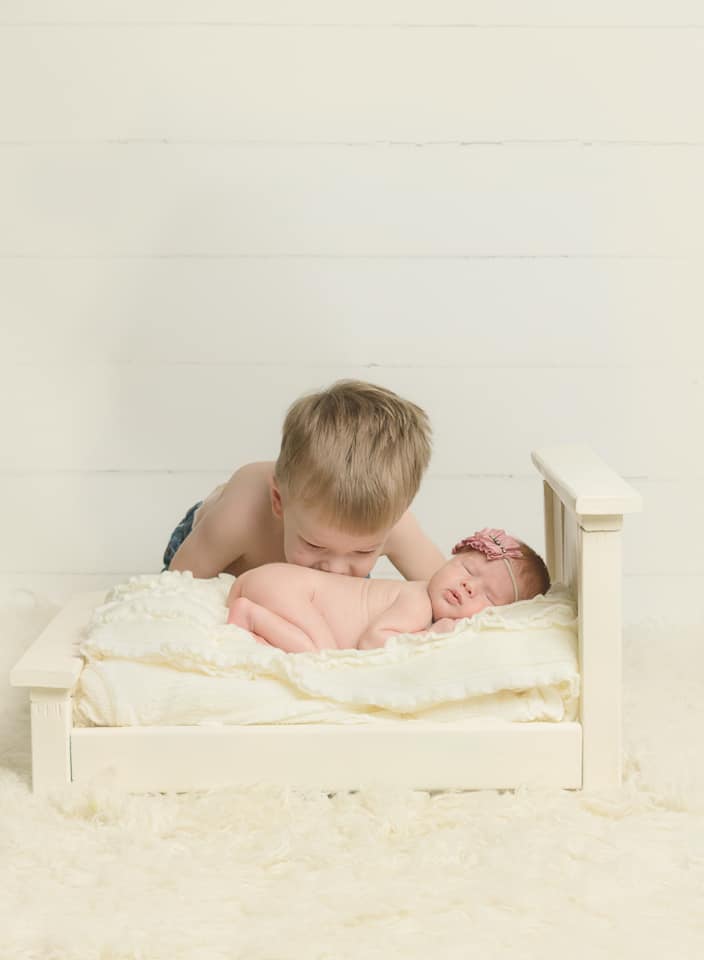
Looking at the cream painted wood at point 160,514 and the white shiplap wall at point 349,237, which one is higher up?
the white shiplap wall at point 349,237

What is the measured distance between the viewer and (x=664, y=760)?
1536mm

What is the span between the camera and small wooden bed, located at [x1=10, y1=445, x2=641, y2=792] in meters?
1.43

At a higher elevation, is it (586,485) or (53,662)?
(586,485)

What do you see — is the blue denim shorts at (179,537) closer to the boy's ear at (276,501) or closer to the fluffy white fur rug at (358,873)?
the boy's ear at (276,501)

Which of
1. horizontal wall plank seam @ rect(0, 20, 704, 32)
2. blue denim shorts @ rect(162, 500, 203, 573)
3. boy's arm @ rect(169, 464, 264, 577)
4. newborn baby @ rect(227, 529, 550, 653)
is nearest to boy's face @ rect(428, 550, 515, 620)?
newborn baby @ rect(227, 529, 550, 653)

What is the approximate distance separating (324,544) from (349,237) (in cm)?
87

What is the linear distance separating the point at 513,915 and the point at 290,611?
1.63 ft

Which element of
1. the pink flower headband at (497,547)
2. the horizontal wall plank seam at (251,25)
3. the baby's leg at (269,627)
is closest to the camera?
the baby's leg at (269,627)

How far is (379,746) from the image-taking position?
1.43 meters

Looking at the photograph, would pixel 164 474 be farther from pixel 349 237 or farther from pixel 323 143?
pixel 323 143

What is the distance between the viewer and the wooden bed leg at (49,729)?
1424 mm

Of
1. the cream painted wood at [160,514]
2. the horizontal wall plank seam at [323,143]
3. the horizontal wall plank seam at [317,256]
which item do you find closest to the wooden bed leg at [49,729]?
the cream painted wood at [160,514]

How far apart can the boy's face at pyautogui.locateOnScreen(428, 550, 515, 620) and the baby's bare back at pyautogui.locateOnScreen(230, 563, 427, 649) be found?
0.02 m

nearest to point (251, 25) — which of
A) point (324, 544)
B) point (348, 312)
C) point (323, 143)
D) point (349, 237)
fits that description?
point (323, 143)
